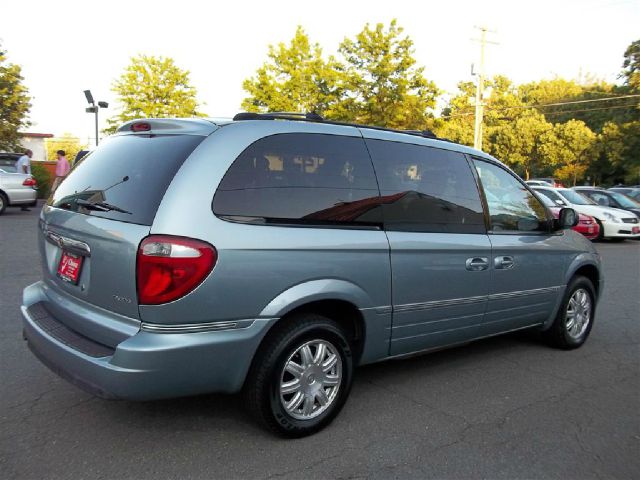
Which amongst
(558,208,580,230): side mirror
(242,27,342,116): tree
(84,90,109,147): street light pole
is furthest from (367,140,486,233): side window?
(242,27,342,116): tree

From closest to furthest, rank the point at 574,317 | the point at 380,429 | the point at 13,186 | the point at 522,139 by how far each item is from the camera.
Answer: the point at 380,429, the point at 574,317, the point at 13,186, the point at 522,139

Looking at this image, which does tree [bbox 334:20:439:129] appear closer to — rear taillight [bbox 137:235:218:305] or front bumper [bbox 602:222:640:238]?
front bumper [bbox 602:222:640:238]

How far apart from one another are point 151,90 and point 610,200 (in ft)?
97.2

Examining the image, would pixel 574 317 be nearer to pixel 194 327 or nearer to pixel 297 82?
pixel 194 327

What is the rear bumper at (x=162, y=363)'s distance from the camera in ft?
8.55

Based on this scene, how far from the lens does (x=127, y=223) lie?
9.07 feet

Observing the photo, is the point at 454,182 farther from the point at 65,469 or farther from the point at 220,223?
the point at 65,469

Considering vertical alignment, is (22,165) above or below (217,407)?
above

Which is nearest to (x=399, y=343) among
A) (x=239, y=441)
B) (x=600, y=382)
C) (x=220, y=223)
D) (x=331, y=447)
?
(x=331, y=447)

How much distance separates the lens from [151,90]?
36.5 metres

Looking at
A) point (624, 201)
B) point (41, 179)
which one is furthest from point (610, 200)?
point (41, 179)

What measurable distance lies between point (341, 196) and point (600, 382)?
2.72 metres

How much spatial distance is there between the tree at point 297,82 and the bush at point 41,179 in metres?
11.8

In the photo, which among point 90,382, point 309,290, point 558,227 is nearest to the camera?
point 90,382
